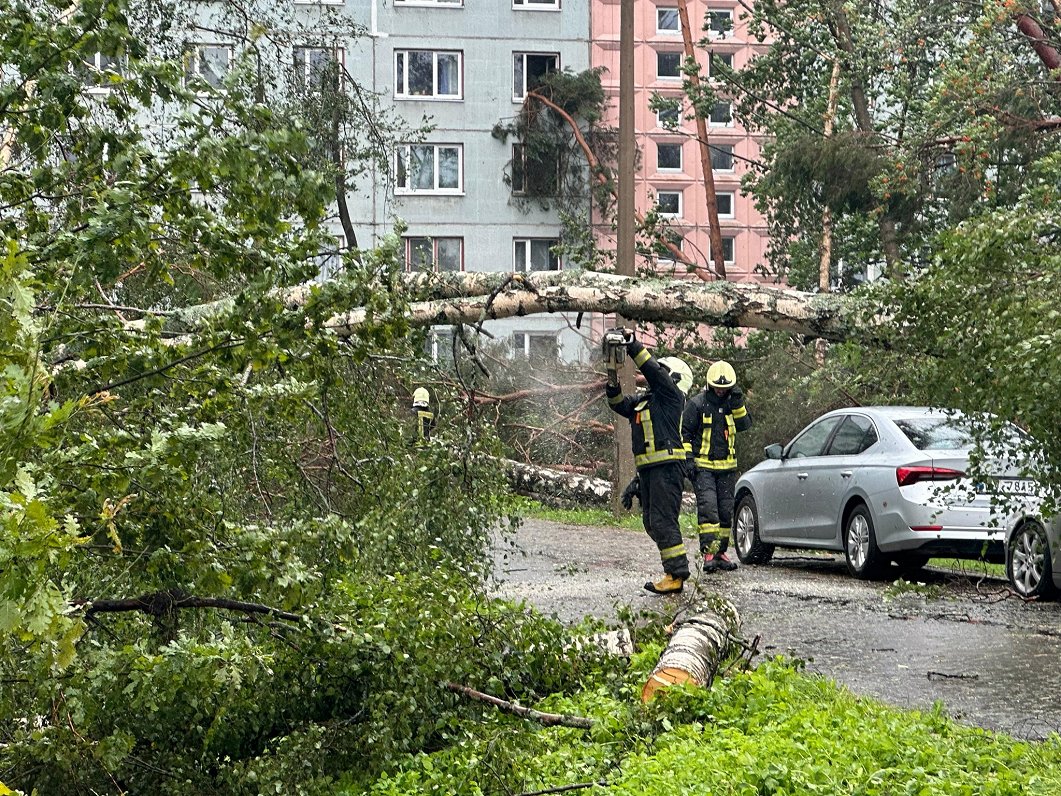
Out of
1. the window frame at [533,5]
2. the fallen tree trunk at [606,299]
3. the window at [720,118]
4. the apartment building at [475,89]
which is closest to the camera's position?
the fallen tree trunk at [606,299]

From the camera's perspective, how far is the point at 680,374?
12445 millimetres

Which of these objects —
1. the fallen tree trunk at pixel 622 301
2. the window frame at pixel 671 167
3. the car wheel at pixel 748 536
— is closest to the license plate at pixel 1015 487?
the fallen tree trunk at pixel 622 301

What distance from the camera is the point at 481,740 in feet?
20.8

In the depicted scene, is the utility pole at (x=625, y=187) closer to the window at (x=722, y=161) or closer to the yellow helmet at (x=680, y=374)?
the yellow helmet at (x=680, y=374)

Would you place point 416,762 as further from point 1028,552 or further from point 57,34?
point 1028,552

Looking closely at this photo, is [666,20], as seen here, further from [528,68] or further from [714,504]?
[714,504]

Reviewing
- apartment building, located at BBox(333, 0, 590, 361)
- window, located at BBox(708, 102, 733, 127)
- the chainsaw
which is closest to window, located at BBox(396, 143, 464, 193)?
apartment building, located at BBox(333, 0, 590, 361)

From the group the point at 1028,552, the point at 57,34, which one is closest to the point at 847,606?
the point at 1028,552

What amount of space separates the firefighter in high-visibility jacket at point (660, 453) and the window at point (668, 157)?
108 ft

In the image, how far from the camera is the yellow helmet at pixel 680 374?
1232cm

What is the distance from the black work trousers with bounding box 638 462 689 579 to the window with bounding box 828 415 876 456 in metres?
2.08

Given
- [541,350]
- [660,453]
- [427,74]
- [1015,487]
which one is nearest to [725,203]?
[427,74]

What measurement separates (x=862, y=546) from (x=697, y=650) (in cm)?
632

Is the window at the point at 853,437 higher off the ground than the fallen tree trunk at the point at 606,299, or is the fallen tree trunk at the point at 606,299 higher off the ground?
the fallen tree trunk at the point at 606,299
